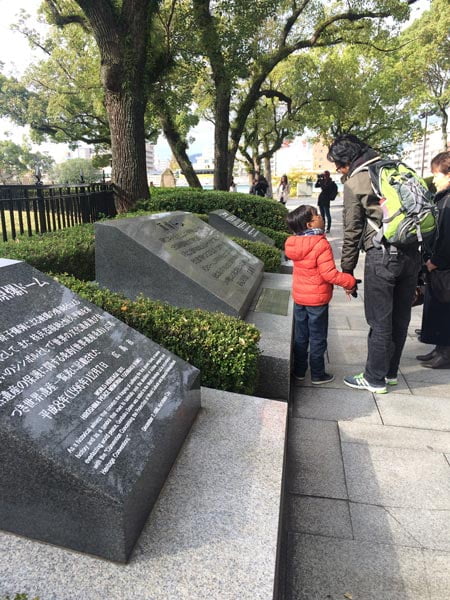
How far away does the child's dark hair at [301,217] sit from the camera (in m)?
3.84

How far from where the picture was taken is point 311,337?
4.00 meters

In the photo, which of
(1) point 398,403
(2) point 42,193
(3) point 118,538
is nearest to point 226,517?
(3) point 118,538

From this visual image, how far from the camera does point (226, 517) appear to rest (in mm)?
1921

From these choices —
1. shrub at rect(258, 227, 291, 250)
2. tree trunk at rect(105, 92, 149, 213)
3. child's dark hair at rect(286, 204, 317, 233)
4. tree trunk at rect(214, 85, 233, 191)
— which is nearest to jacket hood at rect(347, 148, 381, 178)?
child's dark hair at rect(286, 204, 317, 233)

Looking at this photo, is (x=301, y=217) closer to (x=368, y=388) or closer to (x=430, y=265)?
(x=430, y=265)

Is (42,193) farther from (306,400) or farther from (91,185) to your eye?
(306,400)

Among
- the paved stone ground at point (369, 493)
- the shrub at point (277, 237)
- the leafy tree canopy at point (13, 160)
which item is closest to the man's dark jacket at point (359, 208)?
the paved stone ground at point (369, 493)

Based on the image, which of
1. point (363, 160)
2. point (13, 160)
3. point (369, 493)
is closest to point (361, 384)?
point (369, 493)

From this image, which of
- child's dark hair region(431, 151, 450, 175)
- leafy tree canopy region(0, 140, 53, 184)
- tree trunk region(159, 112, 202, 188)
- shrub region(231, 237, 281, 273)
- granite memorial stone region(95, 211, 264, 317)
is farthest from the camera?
leafy tree canopy region(0, 140, 53, 184)

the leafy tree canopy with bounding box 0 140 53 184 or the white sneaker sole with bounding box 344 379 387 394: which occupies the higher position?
the leafy tree canopy with bounding box 0 140 53 184

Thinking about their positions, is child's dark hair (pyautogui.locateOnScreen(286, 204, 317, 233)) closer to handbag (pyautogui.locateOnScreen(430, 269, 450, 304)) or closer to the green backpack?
the green backpack

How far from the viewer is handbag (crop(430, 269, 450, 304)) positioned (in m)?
4.26

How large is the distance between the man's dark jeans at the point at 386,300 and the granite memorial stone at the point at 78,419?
1743 mm

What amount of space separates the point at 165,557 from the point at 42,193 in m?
6.28
